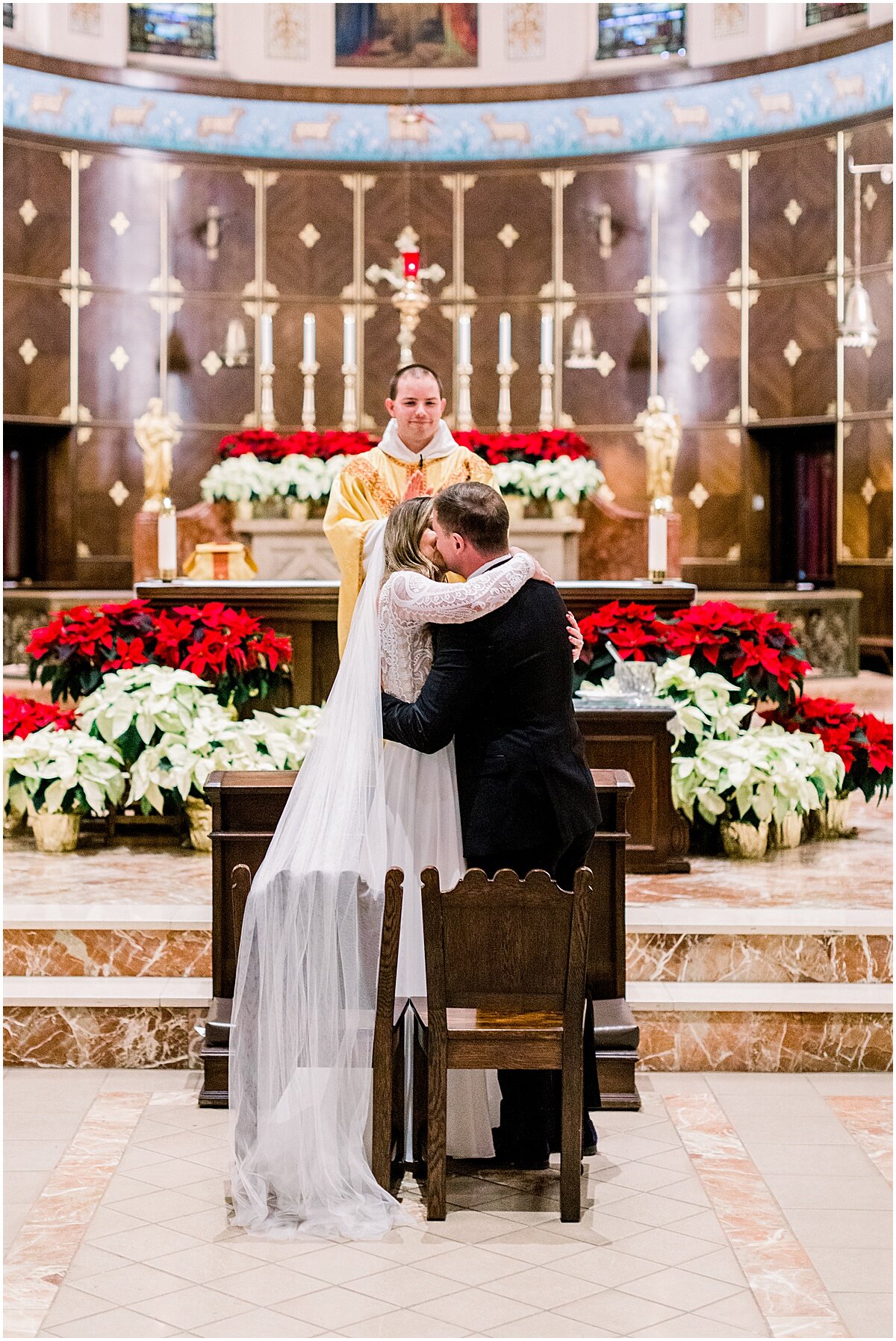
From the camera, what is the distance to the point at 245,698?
7.19 metres

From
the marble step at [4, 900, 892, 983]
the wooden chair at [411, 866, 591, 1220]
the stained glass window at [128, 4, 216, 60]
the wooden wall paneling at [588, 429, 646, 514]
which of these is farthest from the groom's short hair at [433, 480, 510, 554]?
the stained glass window at [128, 4, 216, 60]

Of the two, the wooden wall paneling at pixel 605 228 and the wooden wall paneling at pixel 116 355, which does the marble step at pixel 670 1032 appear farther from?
the wooden wall paneling at pixel 605 228

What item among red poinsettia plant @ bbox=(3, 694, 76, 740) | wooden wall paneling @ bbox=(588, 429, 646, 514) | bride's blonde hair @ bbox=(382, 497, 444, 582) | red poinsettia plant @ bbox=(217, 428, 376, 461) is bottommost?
red poinsettia plant @ bbox=(3, 694, 76, 740)

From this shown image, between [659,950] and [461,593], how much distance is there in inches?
80.8

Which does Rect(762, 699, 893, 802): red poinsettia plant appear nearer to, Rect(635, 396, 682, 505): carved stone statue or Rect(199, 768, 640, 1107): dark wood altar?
Rect(199, 768, 640, 1107): dark wood altar

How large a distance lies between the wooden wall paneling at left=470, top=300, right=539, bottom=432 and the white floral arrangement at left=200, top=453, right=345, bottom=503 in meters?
4.04

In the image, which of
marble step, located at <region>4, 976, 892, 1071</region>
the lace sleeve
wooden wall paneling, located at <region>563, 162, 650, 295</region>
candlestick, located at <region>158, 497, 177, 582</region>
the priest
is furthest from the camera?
wooden wall paneling, located at <region>563, 162, 650, 295</region>

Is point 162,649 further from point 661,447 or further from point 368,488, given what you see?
point 661,447

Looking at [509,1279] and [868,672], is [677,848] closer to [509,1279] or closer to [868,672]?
[509,1279]

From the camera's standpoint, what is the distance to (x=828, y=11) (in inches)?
520

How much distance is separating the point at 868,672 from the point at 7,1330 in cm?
1068

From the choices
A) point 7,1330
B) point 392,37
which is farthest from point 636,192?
point 7,1330

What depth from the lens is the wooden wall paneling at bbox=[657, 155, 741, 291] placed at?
13.5 meters

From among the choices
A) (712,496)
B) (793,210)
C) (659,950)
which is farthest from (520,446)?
(659,950)
